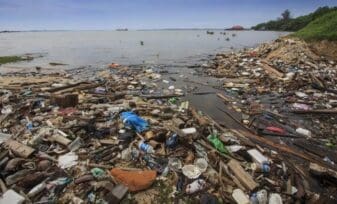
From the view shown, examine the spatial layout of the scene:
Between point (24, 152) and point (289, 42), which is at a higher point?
point (289, 42)

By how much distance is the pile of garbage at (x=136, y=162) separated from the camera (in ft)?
16.0

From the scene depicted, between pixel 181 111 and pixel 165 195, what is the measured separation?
4589 millimetres

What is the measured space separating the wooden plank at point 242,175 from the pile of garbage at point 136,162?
0.06 feet

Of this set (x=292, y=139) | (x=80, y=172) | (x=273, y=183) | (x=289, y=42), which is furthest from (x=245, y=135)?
(x=289, y=42)

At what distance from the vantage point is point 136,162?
19.1 feet

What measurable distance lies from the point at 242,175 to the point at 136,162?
231cm

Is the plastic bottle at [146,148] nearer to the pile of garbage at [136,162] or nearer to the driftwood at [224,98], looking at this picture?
the pile of garbage at [136,162]

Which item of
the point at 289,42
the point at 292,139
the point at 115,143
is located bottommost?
the point at 292,139

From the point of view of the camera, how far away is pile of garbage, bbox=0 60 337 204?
4.88 meters

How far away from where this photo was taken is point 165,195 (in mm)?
4910

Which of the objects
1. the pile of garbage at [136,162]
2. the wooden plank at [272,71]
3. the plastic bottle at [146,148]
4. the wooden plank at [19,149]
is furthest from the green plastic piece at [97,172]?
the wooden plank at [272,71]

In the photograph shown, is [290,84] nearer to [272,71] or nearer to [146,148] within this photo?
[272,71]

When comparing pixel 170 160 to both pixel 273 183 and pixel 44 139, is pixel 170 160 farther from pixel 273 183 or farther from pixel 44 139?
pixel 44 139

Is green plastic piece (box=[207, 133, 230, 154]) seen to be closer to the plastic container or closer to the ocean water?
the plastic container
